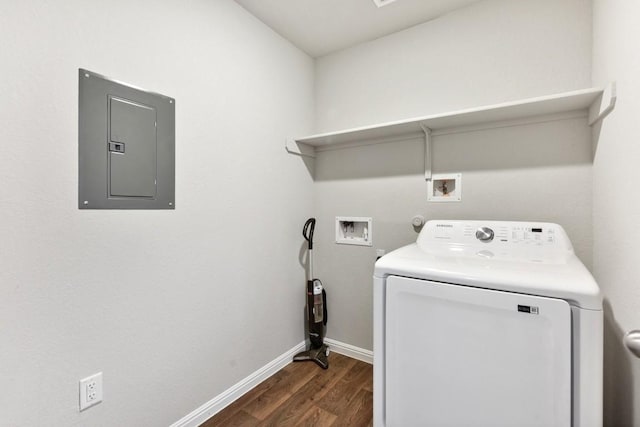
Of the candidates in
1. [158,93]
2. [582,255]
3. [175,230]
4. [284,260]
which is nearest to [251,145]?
[158,93]

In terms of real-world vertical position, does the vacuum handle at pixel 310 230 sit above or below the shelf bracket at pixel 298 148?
below

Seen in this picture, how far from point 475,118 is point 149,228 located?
71.1 inches

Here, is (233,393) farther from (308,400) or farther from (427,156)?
(427,156)

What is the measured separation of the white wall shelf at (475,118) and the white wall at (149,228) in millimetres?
362

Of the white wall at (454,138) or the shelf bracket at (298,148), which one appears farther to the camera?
the shelf bracket at (298,148)

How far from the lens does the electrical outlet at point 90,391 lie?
1162 mm

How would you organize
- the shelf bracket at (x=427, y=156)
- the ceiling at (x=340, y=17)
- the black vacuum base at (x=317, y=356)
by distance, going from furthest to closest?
the black vacuum base at (x=317, y=356) → the shelf bracket at (x=427, y=156) → the ceiling at (x=340, y=17)

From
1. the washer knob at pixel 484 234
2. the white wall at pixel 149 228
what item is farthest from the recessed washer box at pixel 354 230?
the washer knob at pixel 484 234

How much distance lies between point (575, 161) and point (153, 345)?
7.59ft

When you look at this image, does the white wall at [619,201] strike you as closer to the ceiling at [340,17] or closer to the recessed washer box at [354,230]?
the ceiling at [340,17]

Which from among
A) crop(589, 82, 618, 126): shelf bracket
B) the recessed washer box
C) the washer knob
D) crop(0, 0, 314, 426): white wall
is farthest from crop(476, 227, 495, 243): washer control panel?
crop(0, 0, 314, 426): white wall

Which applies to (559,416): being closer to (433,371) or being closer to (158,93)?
(433,371)

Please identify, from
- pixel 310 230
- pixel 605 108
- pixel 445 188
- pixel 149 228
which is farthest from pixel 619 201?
pixel 149 228

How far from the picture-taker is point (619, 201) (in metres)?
1.11
